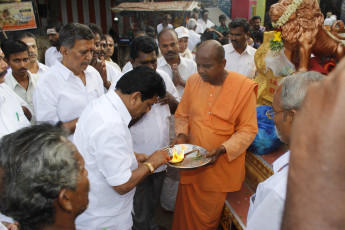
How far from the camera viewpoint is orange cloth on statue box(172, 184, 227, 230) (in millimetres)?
2854

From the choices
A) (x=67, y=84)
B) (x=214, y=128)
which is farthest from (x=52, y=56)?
(x=214, y=128)

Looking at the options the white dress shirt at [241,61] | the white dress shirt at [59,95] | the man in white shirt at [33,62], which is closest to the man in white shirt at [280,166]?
the white dress shirt at [59,95]

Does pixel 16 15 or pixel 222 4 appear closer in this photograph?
pixel 16 15

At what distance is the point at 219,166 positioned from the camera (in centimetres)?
278

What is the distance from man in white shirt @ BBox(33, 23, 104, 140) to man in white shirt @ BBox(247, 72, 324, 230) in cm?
186

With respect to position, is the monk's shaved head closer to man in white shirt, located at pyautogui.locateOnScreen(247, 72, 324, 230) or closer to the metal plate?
the metal plate

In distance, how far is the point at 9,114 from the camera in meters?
2.32

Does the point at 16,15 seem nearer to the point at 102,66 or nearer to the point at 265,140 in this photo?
the point at 102,66

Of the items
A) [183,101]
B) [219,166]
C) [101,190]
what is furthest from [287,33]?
[101,190]

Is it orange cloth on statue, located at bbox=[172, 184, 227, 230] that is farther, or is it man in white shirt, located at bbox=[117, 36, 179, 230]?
orange cloth on statue, located at bbox=[172, 184, 227, 230]

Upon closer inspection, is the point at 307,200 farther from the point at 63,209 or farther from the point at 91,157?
the point at 91,157

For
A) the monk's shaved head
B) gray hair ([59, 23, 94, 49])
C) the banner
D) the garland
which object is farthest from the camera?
the banner

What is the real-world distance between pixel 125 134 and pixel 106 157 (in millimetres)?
203

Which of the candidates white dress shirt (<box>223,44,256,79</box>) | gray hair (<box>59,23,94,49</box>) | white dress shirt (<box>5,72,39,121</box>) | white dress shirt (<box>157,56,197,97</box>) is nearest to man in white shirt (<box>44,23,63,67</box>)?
white dress shirt (<box>5,72,39,121</box>)
